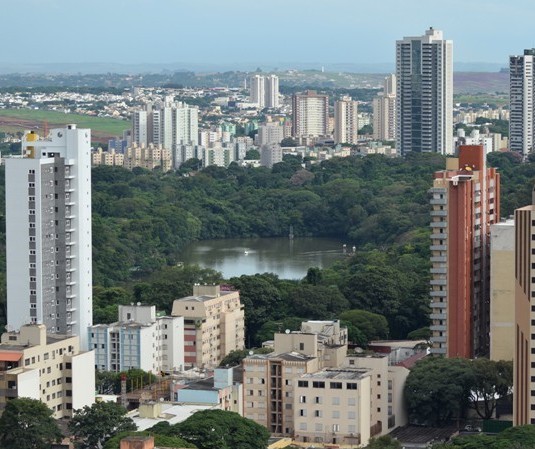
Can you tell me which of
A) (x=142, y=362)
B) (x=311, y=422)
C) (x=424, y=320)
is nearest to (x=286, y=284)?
(x=424, y=320)

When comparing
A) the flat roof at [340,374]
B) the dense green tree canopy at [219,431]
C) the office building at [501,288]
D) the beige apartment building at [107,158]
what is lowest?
the beige apartment building at [107,158]

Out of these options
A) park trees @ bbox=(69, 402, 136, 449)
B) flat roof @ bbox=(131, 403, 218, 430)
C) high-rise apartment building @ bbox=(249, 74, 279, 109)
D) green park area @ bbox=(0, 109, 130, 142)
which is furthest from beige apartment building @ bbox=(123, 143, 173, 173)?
park trees @ bbox=(69, 402, 136, 449)

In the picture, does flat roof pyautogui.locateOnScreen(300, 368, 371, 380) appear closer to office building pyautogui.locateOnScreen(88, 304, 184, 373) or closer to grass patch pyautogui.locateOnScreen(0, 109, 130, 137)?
office building pyautogui.locateOnScreen(88, 304, 184, 373)

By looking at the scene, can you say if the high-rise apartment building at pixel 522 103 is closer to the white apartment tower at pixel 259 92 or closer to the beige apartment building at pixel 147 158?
the beige apartment building at pixel 147 158

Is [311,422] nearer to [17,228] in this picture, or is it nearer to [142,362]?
[142,362]

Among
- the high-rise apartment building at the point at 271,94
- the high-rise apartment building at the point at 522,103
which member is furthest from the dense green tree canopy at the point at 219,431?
the high-rise apartment building at the point at 271,94

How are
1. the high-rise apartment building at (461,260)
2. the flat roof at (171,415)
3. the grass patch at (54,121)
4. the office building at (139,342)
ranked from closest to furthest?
the flat roof at (171,415) → the high-rise apartment building at (461,260) → the office building at (139,342) → the grass patch at (54,121)

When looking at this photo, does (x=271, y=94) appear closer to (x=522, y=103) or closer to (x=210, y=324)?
(x=522, y=103)
